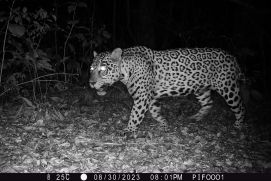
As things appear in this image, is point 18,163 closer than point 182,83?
Yes

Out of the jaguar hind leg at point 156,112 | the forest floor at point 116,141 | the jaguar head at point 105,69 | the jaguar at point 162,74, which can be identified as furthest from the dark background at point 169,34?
the jaguar hind leg at point 156,112

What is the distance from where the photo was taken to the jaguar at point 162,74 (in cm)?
635

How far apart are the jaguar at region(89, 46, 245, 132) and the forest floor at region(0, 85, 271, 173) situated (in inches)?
19.5

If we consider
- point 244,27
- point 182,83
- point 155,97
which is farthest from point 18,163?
point 244,27

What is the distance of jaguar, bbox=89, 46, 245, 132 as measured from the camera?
6352mm

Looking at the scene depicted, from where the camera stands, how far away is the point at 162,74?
6.78 metres

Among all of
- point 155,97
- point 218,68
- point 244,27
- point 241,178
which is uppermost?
point 244,27

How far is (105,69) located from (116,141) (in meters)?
1.38

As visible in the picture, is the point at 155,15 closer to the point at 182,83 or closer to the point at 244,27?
the point at 244,27

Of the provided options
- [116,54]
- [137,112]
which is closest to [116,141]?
[137,112]

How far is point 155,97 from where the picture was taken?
690 centimetres

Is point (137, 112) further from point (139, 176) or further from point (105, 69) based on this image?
point (139, 176)

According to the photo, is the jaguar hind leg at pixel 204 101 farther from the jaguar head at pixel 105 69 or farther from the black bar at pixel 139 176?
the black bar at pixel 139 176

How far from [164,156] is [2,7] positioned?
27.3 feet
